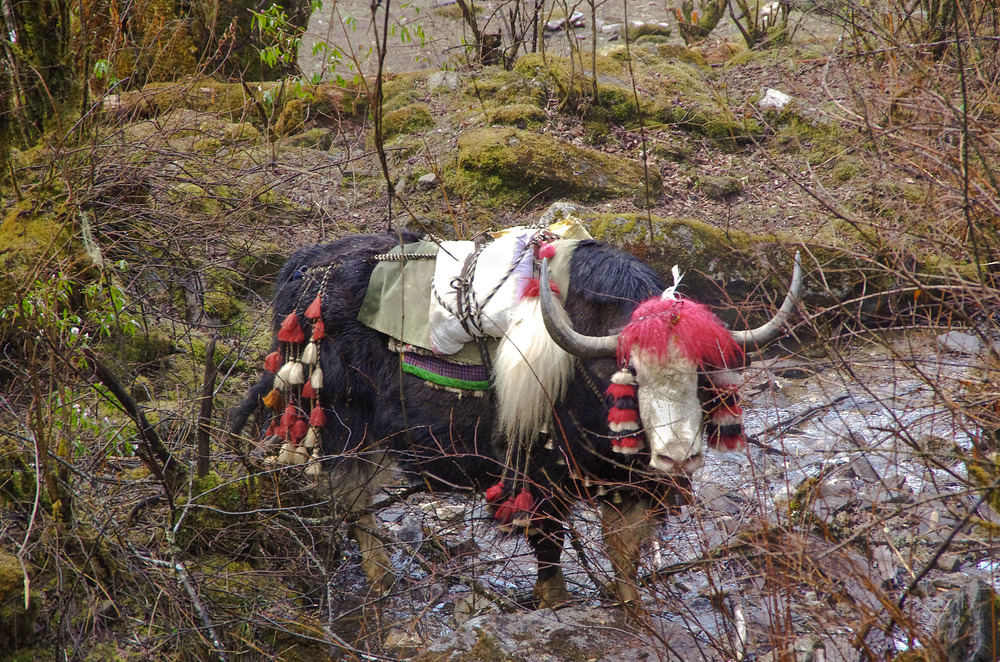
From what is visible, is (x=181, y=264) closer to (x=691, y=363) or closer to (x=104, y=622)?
(x=104, y=622)

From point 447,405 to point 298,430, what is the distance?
31.2 inches

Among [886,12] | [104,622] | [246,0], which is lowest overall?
[104,622]

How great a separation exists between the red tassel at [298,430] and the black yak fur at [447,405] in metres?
0.10

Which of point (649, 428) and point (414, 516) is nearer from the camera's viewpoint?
point (649, 428)

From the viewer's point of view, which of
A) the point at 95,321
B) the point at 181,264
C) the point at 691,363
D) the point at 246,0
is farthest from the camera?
the point at 246,0

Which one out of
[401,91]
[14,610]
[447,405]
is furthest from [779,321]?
[401,91]

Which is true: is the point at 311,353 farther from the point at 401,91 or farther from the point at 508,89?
the point at 401,91

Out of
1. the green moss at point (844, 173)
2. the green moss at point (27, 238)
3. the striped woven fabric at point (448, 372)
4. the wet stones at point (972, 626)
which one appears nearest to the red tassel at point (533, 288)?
the striped woven fabric at point (448, 372)

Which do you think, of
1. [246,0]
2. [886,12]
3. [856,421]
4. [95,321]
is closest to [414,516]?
[95,321]

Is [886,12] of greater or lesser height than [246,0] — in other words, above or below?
below

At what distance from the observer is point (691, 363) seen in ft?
9.79

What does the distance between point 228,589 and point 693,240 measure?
3993 mm

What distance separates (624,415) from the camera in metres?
3.04

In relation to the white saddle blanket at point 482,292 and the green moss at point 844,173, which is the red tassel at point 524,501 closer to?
the white saddle blanket at point 482,292
